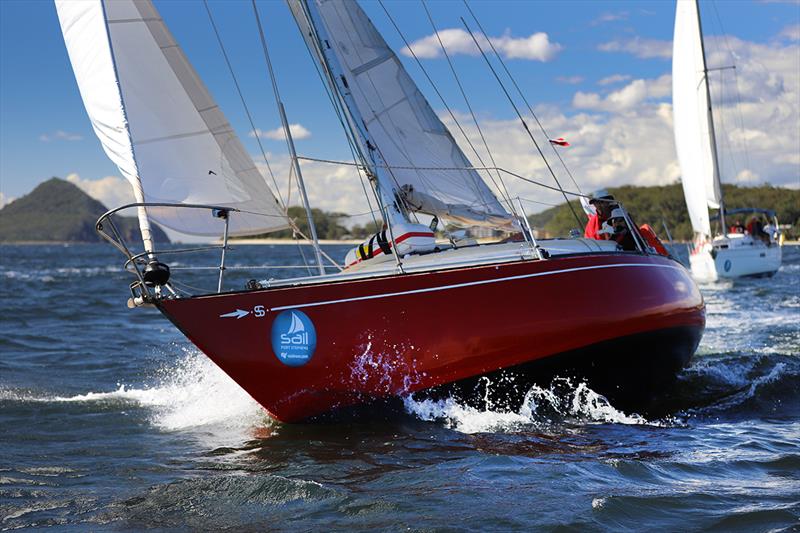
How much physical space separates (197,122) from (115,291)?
63.5ft

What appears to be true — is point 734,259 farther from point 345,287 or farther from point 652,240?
point 345,287

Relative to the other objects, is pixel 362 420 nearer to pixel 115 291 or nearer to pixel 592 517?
pixel 592 517

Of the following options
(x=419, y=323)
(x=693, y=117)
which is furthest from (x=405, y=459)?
(x=693, y=117)

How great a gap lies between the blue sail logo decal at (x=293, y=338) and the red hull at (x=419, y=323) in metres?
0.05

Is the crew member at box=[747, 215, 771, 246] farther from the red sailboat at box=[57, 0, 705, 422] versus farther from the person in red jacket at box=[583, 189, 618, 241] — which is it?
the red sailboat at box=[57, 0, 705, 422]

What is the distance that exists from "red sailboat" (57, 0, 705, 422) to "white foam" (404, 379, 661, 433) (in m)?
0.16

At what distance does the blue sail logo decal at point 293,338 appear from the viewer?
709cm

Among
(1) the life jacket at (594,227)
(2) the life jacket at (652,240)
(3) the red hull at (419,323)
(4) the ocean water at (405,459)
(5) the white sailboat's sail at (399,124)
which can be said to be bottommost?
(4) the ocean water at (405,459)

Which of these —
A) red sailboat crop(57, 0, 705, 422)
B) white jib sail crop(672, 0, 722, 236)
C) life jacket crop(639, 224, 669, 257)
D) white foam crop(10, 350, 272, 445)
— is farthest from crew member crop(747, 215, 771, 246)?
white foam crop(10, 350, 272, 445)

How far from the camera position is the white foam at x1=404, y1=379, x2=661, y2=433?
7.10 meters

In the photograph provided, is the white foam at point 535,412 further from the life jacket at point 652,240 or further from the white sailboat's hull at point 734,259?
the white sailboat's hull at point 734,259

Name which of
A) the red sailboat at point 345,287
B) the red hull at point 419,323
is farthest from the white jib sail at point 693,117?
the red hull at point 419,323

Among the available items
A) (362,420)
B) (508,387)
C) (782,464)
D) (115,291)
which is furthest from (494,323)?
(115,291)

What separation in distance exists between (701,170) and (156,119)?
930 inches
